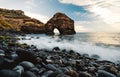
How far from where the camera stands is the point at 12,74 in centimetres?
556

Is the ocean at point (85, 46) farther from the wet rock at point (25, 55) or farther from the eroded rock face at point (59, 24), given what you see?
the eroded rock face at point (59, 24)

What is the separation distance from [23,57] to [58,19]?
97399mm

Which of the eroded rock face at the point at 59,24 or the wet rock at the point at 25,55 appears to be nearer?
the wet rock at the point at 25,55

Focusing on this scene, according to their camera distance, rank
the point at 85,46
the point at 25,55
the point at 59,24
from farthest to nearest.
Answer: the point at 59,24 → the point at 85,46 → the point at 25,55

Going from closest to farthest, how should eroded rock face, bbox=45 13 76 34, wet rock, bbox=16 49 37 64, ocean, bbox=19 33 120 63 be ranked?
wet rock, bbox=16 49 37 64 < ocean, bbox=19 33 120 63 < eroded rock face, bbox=45 13 76 34

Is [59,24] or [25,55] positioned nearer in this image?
[25,55]

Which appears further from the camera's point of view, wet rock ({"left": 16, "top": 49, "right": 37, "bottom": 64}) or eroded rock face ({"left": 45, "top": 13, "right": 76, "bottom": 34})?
eroded rock face ({"left": 45, "top": 13, "right": 76, "bottom": 34})

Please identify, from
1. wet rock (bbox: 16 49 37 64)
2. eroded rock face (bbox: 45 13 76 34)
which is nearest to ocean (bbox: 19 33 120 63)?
wet rock (bbox: 16 49 37 64)

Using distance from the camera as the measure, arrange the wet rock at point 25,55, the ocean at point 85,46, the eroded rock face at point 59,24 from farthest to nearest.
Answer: the eroded rock face at point 59,24
the ocean at point 85,46
the wet rock at point 25,55

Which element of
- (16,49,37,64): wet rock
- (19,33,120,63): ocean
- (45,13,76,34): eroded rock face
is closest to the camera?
(16,49,37,64): wet rock

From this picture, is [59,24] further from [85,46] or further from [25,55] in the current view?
[25,55]

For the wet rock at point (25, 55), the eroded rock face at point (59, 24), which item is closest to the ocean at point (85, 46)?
the wet rock at point (25, 55)

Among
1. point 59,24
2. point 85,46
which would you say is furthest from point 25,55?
point 59,24

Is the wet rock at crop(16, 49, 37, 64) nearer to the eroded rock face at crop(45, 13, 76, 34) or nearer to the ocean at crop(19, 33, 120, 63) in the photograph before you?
the ocean at crop(19, 33, 120, 63)
